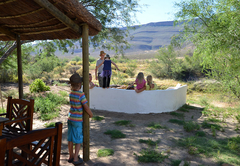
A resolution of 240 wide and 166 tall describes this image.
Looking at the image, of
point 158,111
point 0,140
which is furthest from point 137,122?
point 0,140

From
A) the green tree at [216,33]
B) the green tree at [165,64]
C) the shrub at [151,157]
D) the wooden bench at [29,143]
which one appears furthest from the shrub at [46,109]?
the green tree at [165,64]

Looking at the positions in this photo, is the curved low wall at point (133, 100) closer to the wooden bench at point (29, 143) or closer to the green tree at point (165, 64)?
the wooden bench at point (29, 143)

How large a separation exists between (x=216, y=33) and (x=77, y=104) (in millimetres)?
4443

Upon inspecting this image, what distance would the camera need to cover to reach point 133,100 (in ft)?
23.7

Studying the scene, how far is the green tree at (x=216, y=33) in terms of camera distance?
204 inches

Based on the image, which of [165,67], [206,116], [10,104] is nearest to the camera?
[10,104]

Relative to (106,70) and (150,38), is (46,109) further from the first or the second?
(150,38)

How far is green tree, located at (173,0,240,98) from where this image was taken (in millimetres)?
5184

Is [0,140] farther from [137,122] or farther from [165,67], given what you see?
[165,67]

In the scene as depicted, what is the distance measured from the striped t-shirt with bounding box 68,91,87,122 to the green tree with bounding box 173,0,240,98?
12.9ft

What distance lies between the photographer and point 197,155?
12.6 ft

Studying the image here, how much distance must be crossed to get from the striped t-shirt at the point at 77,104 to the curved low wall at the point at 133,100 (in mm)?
4038

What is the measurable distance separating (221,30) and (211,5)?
1268 mm

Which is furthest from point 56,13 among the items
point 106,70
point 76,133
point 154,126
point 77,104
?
point 106,70
